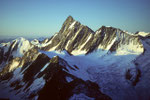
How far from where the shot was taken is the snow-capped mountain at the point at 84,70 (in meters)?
32.2

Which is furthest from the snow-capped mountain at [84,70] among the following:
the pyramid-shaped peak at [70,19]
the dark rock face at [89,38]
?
the pyramid-shaped peak at [70,19]

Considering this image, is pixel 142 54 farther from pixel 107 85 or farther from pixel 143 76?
pixel 107 85

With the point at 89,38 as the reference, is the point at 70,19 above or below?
above

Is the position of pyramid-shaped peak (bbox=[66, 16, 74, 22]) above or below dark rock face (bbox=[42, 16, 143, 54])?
above

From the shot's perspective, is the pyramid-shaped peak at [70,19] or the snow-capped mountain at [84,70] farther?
the pyramid-shaped peak at [70,19]

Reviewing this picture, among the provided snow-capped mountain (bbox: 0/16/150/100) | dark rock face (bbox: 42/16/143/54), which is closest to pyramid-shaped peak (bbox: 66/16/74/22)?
dark rock face (bbox: 42/16/143/54)

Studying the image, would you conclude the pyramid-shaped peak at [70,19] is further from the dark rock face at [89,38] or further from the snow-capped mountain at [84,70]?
the snow-capped mountain at [84,70]

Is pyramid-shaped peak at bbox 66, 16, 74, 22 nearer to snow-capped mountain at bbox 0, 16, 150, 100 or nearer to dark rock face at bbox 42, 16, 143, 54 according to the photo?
dark rock face at bbox 42, 16, 143, 54

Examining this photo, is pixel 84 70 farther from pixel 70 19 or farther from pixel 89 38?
pixel 70 19

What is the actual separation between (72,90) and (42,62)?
24.1 meters

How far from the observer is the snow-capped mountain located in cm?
3221

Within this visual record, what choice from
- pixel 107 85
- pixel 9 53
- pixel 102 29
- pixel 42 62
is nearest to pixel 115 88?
pixel 107 85

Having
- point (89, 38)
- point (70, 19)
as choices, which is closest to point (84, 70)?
point (89, 38)

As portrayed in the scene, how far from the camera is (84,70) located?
179ft
